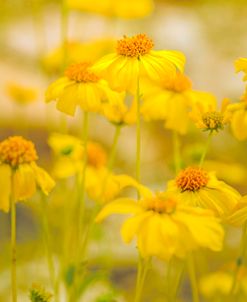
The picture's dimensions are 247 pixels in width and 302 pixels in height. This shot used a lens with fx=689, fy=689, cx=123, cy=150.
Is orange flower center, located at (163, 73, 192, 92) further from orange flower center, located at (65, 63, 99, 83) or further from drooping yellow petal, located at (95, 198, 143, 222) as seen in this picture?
drooping yellow petal, located at (95, 198, 143, 222)

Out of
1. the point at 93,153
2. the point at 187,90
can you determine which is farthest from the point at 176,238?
the point at 93,153

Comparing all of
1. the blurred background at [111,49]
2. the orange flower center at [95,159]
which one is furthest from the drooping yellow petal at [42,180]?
the blurred background at [111,49]

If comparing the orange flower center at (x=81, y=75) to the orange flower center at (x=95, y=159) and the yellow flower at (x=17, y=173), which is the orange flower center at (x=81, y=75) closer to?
the yellow flower at (x=17, y=173)

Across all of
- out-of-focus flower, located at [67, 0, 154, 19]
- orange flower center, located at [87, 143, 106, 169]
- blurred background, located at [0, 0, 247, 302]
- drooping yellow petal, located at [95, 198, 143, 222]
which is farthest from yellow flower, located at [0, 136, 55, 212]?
out-of-focus flower, located at [67, 0, 154, 19]

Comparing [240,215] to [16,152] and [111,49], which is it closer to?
[16,152]

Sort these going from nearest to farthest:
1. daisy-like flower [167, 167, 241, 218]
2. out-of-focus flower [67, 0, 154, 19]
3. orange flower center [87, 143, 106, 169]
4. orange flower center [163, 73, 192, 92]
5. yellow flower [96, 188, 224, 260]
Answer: yellow flower [96, 188, 224, 260] → daisy-like flower [167, 167, 241, 218] → orange flower center [163, 73, 192, 92] → orange flower center [87, 143, 106, 169] → out-of-focus flower [67, 0, 154, 19]

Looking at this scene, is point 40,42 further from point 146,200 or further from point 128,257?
point 146,200

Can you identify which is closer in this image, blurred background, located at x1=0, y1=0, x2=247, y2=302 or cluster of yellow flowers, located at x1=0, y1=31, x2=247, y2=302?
cluster of yellow flowers, located at x1=0, y1=31, x2=247, y2=302
